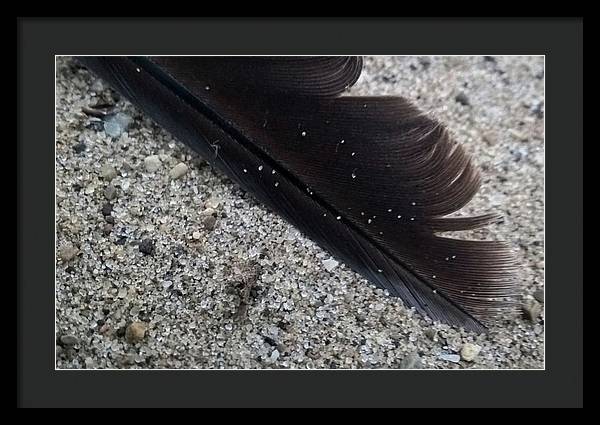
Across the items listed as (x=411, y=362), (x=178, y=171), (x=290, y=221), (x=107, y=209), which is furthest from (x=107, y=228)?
(x=411, y=362)

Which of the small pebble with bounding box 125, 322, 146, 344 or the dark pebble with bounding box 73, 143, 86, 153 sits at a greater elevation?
the dark pebble with bounding box 73, 143, 86, 153

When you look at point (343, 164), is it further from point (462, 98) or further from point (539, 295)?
point (539, 295)

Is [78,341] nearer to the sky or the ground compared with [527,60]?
nearer to the ground

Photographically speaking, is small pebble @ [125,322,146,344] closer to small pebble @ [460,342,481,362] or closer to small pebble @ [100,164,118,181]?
small pebble @ [100,164,118,181]

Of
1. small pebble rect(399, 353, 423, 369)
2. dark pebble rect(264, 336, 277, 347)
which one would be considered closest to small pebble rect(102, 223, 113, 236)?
dark pebble rect(264, 336, 277, 347)

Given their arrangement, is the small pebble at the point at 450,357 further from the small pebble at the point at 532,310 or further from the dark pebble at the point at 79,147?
the dark pebble at the point at 79,147

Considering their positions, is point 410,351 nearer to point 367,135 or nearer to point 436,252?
point 436,252
